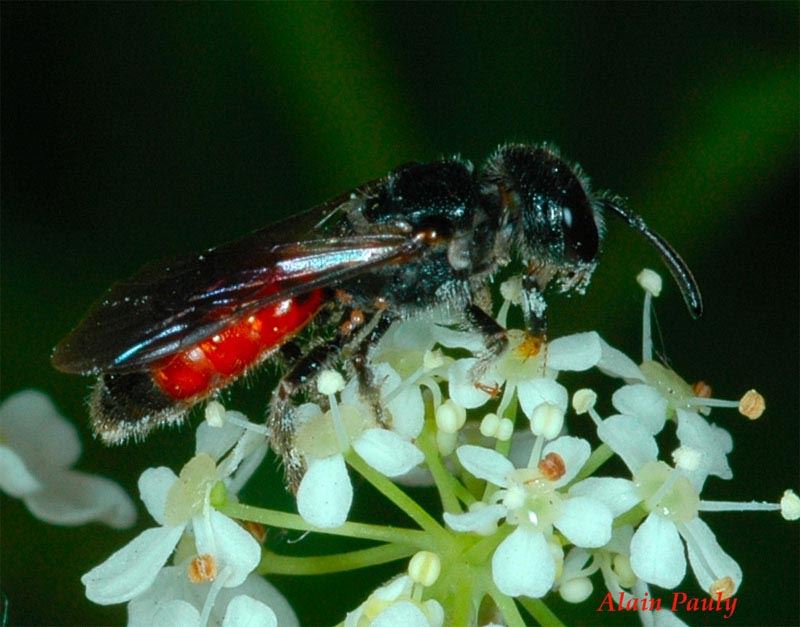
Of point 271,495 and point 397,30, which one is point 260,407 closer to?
point 271,495

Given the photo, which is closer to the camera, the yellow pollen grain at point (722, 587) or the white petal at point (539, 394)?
the yellow pollen grain at point (722, 587)

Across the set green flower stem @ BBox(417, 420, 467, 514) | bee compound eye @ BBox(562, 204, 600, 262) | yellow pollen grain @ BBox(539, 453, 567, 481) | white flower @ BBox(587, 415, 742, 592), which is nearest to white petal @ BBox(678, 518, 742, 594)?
white flower @ BBox(587, 415, 742, 592)

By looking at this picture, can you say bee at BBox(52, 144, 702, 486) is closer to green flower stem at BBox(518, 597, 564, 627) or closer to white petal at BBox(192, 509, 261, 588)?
white petal at BBox(192, 509, 261, 588)

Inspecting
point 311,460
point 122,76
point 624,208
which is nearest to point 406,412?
point 311,460

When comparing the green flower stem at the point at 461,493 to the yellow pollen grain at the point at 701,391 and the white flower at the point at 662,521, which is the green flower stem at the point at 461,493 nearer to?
the white flower at the point at 662,521

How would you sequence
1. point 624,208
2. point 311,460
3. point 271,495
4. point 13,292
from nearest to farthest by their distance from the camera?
point 311,460, point 624,208, point 271,495, point 13,292

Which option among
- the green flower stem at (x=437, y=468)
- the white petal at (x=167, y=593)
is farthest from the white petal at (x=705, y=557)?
the white petal at (x=167, y=593)

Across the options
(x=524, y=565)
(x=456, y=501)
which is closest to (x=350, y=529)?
(x=456, y=501)
